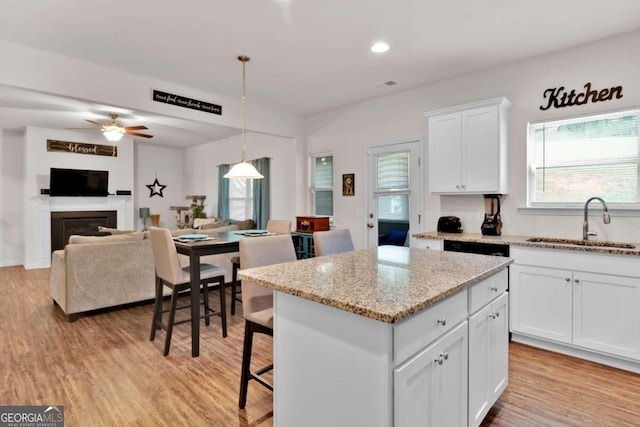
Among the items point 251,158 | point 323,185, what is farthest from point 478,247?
point 251,158

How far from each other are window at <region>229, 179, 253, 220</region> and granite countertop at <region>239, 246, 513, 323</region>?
511 centimetres

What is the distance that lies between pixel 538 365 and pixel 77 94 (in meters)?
4.85

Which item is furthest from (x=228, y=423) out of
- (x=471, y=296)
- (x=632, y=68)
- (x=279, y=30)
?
(x=632, y=68)

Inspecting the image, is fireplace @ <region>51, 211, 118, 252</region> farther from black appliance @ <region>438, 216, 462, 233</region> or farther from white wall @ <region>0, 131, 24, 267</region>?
black appliance @ <region>438, 216, 462, 233</region>

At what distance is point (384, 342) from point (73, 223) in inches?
306

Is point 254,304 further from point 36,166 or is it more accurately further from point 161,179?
point 161,179

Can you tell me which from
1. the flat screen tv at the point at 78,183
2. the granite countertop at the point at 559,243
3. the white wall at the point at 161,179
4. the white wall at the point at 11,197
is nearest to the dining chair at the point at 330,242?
the granite countertop at the point at 559,243

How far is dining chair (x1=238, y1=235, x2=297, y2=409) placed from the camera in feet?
A: 6.59

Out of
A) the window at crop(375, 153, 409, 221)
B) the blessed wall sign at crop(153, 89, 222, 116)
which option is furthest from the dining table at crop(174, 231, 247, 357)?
the window at crop(375, 153, 409, 221)

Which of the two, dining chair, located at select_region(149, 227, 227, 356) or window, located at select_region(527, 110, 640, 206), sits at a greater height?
window, located at select_region(527, 110, 640, 206)

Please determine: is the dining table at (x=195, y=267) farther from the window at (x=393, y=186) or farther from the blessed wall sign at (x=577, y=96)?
the blessed wall sign at (x=577, y=96)

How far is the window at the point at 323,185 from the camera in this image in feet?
17.6

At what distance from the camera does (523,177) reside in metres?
3.47

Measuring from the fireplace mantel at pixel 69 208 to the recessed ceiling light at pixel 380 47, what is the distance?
21.5ft
